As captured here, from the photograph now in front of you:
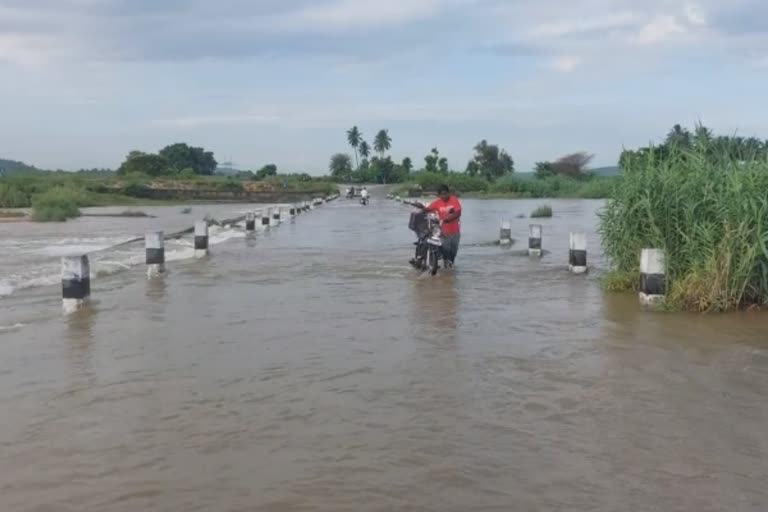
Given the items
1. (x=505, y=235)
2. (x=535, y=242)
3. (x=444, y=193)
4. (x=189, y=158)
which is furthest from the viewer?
(x=189, y=158)

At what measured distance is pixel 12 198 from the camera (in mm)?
54406

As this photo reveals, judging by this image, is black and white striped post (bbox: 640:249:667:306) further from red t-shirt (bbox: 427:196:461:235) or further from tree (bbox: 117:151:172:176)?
tree (bbox: 117:151:172:176)

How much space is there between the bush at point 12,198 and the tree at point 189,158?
7186 centimetres

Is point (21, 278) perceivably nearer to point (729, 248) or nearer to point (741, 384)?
point (729, 248)

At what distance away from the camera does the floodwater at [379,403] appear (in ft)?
15.3

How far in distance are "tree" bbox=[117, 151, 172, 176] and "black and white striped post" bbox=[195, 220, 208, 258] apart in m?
89.3

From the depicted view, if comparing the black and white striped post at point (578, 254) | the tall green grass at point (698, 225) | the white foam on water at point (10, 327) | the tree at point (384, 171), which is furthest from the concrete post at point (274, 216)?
the tree at point (384, 171)

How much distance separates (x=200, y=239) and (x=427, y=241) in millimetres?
6083

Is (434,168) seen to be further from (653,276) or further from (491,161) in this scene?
(653,276)

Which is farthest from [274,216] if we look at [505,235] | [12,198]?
[12,198]

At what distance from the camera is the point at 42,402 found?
6.46 metres

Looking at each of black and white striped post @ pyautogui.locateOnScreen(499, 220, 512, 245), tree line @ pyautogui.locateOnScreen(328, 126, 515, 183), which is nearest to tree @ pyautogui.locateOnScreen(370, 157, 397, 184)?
tree line @ pyautogui.locateOnScreen(328, 126, 515, 183)

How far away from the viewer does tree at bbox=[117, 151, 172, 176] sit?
106 meters

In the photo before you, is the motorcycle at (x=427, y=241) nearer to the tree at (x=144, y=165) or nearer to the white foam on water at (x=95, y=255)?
the white foam on water at (x=95, y=255)
